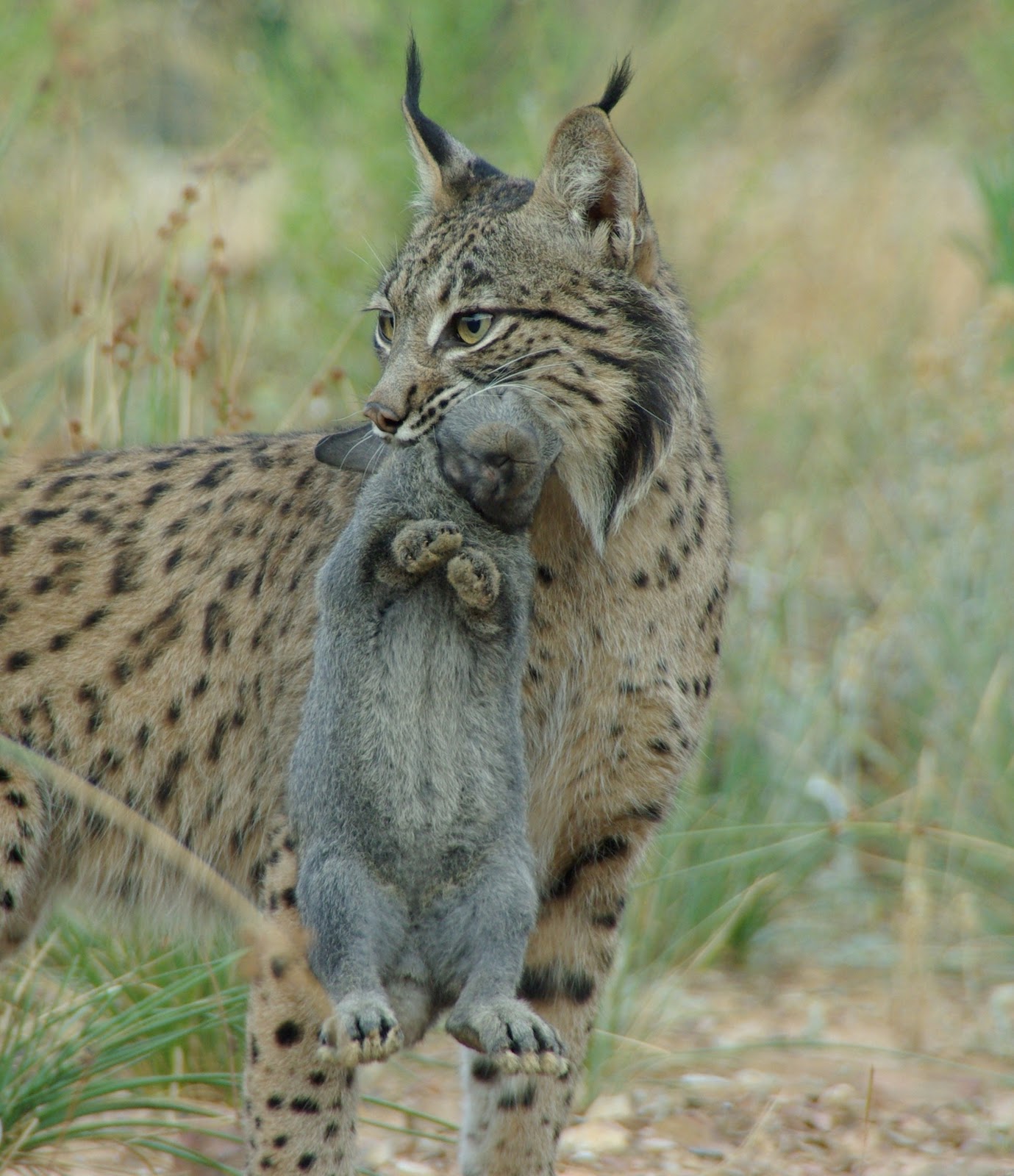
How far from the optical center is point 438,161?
13.1ft

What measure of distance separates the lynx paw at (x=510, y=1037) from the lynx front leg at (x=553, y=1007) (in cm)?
108

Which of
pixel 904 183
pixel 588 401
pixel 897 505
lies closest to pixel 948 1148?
pixel 588 401

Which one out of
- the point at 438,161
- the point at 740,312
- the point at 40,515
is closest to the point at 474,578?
the point at 438,161

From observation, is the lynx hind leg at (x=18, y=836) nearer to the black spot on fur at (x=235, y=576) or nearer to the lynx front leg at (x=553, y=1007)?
the black spot on fur at (x=235, y=576)

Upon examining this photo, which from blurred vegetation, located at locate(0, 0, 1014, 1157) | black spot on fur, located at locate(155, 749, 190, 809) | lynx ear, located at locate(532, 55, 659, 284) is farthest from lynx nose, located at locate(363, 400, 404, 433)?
black spot on fur, located at locate(155, 749, 190, 809)

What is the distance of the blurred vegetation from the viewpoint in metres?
5.62

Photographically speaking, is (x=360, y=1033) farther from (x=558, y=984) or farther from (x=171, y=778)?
(x=171, y=778)

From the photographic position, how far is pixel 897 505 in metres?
8.00

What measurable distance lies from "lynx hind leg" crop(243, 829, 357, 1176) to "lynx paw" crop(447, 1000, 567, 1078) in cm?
73

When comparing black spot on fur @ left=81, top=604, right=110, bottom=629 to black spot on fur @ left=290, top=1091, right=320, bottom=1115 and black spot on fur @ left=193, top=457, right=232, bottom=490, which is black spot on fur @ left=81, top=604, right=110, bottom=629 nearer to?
black spot on fur @ left=193, top=457, right=232, bottom=490

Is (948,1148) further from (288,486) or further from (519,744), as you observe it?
(288,486)

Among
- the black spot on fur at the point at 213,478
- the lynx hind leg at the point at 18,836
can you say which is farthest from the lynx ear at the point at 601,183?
the lynx hind leg at the point at 18,836

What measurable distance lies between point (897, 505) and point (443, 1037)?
3839 millimetres

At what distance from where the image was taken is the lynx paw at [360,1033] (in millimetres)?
2666
